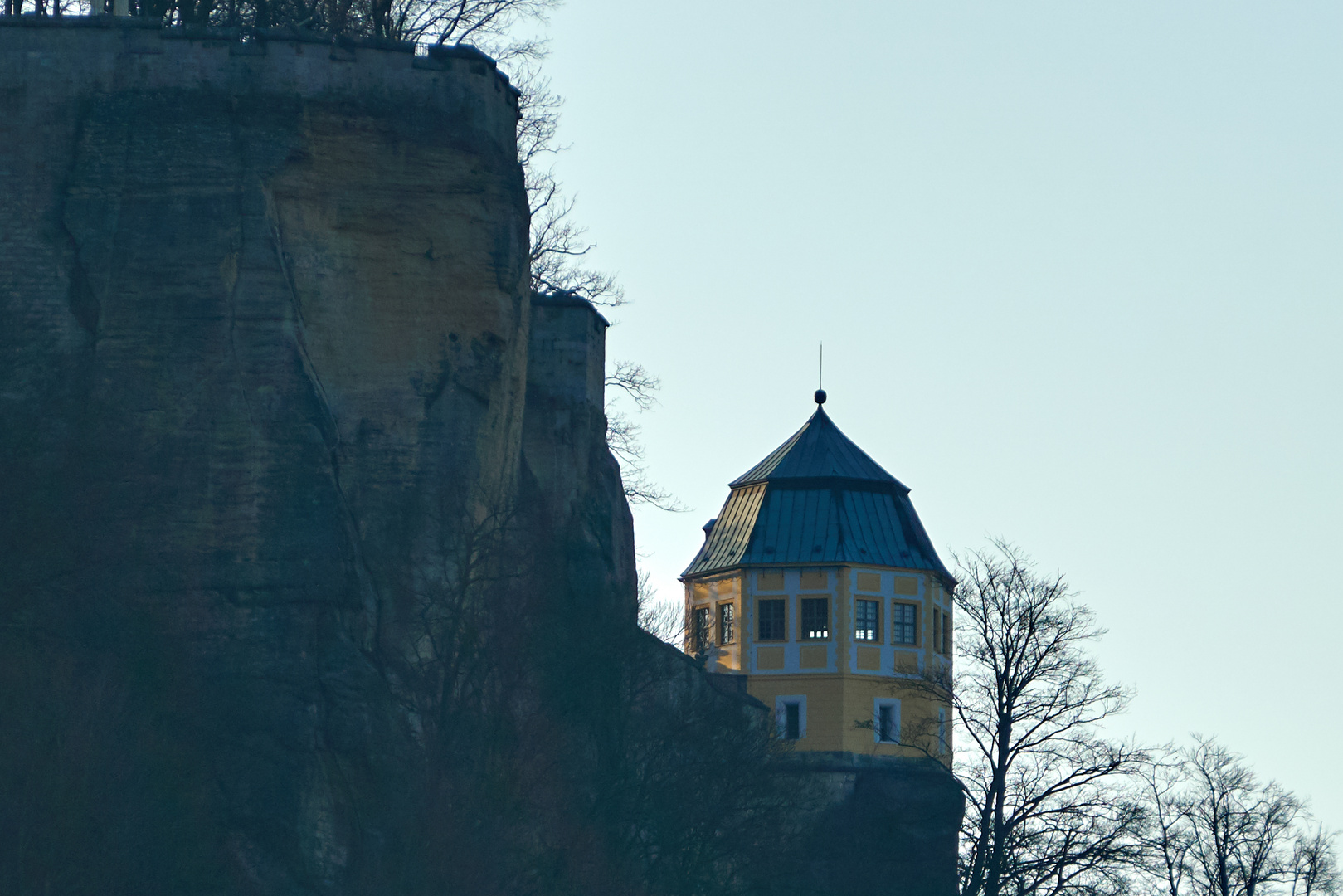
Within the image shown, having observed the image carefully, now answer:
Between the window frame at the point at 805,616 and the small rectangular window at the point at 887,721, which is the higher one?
the window frame at the point at 805,616

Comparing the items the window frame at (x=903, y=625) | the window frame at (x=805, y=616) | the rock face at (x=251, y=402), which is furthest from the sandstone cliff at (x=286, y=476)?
the window frame at (x=903, y=625)

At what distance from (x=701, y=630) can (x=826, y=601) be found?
13.4 ft

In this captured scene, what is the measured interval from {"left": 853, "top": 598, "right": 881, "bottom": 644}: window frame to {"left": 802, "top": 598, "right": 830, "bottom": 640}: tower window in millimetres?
787

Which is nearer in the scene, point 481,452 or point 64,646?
point 64,646

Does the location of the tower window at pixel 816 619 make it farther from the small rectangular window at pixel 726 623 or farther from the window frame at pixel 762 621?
the small rectangular window at pixel 726 623

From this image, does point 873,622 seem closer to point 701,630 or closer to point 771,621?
point 771,621

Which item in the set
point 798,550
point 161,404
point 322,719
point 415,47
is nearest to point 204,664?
point 322,719

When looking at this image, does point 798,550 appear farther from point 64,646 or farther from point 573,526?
point 64,646

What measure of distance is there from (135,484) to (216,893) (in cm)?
674

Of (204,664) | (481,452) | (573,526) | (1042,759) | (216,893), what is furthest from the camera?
(1042,759)

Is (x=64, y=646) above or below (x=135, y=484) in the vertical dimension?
below

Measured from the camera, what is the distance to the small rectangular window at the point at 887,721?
228 feet

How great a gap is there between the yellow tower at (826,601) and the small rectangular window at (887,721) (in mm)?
68

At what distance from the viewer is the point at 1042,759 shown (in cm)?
4906
